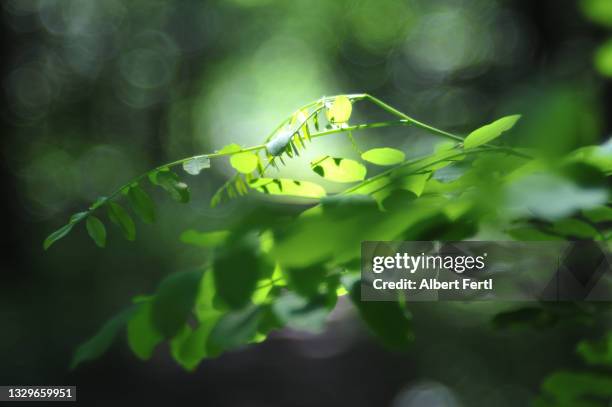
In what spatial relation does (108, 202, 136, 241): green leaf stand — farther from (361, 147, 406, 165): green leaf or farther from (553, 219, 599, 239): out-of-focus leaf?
(553, 219, 599, 239): out-of-focus leaf

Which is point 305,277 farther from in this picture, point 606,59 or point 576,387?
point 606,59

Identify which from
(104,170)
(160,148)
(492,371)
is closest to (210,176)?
(160,148)

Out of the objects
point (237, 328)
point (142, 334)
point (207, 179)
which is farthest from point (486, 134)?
point (207, 179)

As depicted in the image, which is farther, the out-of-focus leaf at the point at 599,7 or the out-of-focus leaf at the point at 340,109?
the out-of-focus leaf at the point at 599,7

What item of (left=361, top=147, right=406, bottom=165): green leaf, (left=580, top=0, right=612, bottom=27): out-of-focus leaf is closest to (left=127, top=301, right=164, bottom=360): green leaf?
(left=361, top=147, right=406, bottom=165): green leaf

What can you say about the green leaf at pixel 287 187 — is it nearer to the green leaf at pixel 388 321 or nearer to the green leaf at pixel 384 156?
the green leaf at pixel 384 156

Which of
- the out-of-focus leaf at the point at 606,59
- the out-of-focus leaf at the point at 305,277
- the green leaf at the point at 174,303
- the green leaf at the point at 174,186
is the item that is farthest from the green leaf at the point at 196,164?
the out-of-focus leaf at the point at 606,59
